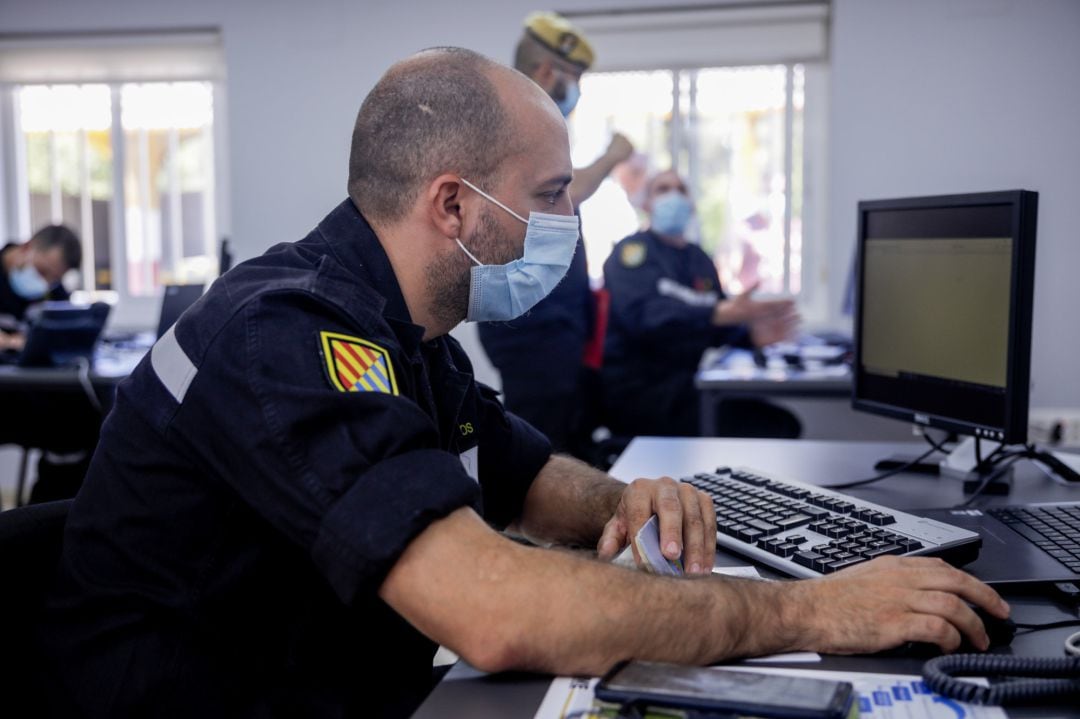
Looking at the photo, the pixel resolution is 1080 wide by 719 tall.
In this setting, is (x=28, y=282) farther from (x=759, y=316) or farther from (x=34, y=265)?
(x=759, y=316)

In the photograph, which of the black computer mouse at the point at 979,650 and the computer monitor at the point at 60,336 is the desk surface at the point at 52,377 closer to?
the computer monitor at the point at 60,336

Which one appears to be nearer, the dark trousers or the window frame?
the dark trousers

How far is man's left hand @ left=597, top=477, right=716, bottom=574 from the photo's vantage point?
3.47 ft

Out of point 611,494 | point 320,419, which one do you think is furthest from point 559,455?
point 320,419

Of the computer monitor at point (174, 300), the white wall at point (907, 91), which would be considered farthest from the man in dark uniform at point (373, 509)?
the white wall at point (907, 91)

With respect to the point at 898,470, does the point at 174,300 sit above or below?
above

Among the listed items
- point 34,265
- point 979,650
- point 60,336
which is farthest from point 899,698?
point 34,265

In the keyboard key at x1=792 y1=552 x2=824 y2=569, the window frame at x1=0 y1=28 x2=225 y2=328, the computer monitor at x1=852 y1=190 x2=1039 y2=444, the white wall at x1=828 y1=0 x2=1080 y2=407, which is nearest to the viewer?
the keyboard key at x1=792 y1=552 x2=824 y2=569

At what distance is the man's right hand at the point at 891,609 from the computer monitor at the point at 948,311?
1.91ft

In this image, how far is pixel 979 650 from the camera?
86 centimetres

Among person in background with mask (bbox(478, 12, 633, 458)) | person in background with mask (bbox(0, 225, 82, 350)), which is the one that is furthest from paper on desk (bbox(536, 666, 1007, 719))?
person in background with mask (bbox(0, 225, 82, 350))

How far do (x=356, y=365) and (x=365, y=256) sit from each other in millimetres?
258

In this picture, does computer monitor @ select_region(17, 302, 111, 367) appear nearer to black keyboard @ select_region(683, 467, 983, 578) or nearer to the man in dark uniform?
the man in dark uniform

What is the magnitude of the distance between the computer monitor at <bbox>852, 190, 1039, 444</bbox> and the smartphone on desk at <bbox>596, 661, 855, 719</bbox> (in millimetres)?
819
